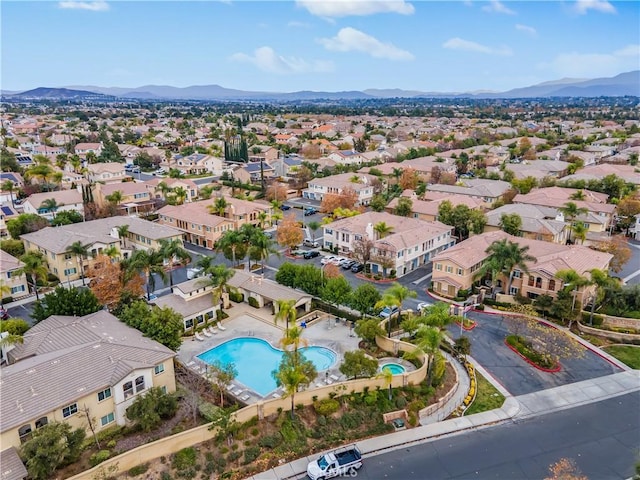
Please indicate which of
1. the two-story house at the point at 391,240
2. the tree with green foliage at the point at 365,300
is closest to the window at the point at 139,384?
the tree with green foliage at the point at 365,300

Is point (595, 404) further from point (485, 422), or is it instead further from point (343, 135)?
point (343, 135)

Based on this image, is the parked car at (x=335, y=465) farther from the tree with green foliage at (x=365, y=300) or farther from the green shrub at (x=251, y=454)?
the tree with green foliage at (x=365, y=300)

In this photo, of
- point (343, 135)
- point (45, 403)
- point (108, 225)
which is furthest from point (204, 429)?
point (343, 135)

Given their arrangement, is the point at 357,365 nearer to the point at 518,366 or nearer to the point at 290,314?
the point at 290,314

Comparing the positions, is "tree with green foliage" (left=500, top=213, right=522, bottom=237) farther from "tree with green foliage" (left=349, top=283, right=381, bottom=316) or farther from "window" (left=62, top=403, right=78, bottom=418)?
"window" (left=62, top=403, right=78, bottom=418)


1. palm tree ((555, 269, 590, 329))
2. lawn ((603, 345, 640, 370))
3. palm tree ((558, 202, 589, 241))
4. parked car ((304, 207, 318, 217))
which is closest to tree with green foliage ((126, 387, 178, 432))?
palm tree ((555, 269, 590, 329))

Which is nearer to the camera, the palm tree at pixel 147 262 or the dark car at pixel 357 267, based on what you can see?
the palm tree at pixel 147 262
